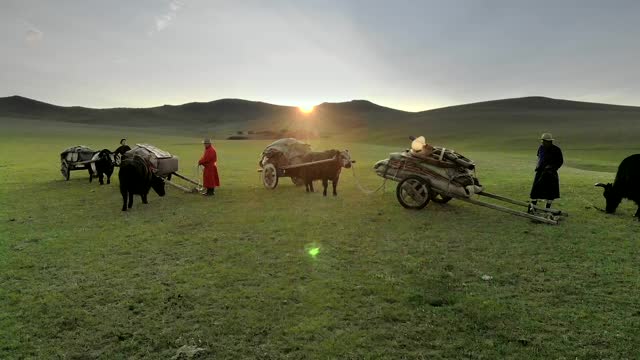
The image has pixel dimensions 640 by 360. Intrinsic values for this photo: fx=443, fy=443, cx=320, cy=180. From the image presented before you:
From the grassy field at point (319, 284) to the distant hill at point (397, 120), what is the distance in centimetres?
5113

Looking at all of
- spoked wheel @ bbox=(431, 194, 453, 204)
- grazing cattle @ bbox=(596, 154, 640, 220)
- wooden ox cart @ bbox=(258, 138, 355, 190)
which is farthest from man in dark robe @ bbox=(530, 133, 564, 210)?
wooden ox cart @ bbox=(258, 138, 355, 190)

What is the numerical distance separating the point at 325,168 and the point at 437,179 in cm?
433

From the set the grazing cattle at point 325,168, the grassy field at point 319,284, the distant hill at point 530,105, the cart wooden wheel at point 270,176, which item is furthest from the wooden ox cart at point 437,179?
the distant hill at point 530,105

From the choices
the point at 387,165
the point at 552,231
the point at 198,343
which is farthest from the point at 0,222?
the point at 552,231

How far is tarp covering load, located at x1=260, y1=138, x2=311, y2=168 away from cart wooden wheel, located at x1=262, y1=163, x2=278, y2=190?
218 mm

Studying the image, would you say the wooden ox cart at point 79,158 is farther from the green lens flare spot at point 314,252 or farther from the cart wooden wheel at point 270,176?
the green lens flare spot at point 314,252

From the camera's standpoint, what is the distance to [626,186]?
10.9m

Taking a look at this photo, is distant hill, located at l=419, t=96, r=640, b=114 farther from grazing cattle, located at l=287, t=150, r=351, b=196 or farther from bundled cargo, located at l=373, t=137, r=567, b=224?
bundled cargo, located at l=373, t=137, r=567, b=224

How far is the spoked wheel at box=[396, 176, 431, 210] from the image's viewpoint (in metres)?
11.5

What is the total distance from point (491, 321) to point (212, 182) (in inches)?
439

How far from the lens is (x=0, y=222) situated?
11.0 m

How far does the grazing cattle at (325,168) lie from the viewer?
47.2 feet

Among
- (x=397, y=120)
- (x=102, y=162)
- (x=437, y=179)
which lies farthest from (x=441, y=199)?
(x=397, y=120)

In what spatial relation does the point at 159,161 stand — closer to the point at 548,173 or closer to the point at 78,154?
the point at 78,154
